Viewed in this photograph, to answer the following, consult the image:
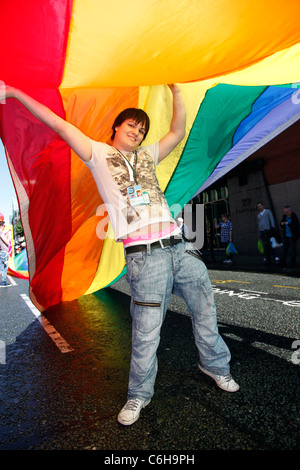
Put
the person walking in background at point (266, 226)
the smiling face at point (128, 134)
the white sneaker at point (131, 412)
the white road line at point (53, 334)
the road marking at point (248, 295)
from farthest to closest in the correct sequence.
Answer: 1. the person walking in background at point (266, 226)
2. the road marking at point (248, 295)
3. the white road line at point (53, 334)
4. the smiling face at point (128, 134)
5. the white sneaker at point (131, 412)

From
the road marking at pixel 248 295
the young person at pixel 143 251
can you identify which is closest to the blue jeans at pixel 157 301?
the young person at pixel 143 251

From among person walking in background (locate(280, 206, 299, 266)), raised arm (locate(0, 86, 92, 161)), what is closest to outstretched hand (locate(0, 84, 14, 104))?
raised arm (locate(0, 86, 92, 161))

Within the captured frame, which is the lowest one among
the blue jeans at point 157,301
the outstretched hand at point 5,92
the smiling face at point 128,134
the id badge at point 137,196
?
the blue jeans at point 157,301

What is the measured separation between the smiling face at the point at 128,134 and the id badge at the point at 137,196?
1.14 feet

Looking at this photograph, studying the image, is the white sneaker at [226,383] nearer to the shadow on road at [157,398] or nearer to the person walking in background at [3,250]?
the shadow on road at [157,398]

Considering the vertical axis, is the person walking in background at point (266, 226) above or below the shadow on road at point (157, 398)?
above

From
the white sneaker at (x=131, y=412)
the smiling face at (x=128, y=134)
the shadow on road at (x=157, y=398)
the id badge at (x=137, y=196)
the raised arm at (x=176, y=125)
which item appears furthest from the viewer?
the raised arm at (x=176, y=125)

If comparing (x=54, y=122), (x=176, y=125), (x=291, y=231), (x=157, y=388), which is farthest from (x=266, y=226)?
(x=54, y=122)

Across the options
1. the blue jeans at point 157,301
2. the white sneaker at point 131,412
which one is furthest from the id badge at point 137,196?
the white sneaker at point 131,412

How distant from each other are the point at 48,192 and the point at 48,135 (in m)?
0.56

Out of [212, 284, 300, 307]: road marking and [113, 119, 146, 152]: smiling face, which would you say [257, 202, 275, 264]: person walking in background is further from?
[113, 119, 146, 152]: smiling face

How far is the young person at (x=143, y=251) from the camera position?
1.74m

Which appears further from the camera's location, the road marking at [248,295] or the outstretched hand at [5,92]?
the road marking at [248,295]

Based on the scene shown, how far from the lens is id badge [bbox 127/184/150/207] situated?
1827 mm
